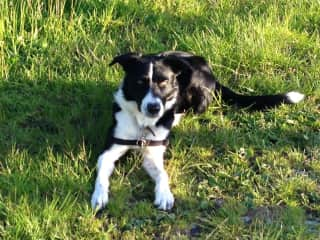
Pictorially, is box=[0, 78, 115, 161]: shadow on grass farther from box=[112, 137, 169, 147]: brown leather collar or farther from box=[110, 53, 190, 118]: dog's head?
box=[110, 53, 190, 118]: dog's head

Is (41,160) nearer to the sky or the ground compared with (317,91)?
nearer to the ground

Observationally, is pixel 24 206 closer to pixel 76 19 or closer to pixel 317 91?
pixel 76 19

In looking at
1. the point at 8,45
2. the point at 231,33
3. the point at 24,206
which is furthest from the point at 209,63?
the point at 24,206

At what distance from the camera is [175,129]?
4.35 meters

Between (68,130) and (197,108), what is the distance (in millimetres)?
991

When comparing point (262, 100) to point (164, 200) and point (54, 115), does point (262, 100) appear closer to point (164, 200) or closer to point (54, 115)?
point (164, 200)

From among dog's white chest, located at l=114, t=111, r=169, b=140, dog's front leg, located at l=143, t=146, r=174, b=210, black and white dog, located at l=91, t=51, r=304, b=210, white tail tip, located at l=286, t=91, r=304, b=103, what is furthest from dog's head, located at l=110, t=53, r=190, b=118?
white tail tip, located at l=286, t=91, r=304, b=103

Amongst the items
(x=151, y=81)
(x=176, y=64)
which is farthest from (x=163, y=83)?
(x=176, y=64)

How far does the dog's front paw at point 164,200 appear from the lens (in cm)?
360

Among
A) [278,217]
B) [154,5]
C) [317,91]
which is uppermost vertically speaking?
[154,5]

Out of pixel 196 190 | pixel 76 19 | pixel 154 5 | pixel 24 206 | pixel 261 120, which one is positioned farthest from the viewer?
pixel 154 5

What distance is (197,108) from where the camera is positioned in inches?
180

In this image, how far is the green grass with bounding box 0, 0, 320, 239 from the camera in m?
3.47

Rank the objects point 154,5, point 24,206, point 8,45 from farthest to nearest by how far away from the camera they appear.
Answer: point 154,5, point 8,45, point 24,206
